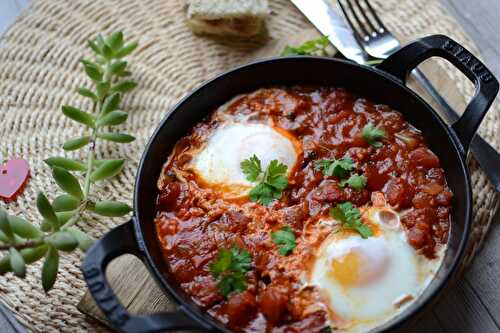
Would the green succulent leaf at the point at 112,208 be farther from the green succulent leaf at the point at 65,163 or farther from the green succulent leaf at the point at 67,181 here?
the green succulent leaf at the point at 65,163

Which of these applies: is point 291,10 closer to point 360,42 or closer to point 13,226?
point 360,42

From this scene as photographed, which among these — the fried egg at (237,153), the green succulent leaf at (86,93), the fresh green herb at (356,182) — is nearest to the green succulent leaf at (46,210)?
the fried egg at (237,153)

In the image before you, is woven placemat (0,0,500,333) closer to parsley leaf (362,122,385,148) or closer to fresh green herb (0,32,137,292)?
fresh green herb (0,32,137,292)

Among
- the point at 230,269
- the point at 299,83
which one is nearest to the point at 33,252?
the point at 230,269

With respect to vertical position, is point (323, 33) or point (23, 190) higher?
point (323, 33)

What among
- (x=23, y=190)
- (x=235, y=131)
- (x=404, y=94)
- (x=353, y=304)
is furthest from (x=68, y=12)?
(x=353, y=304)
